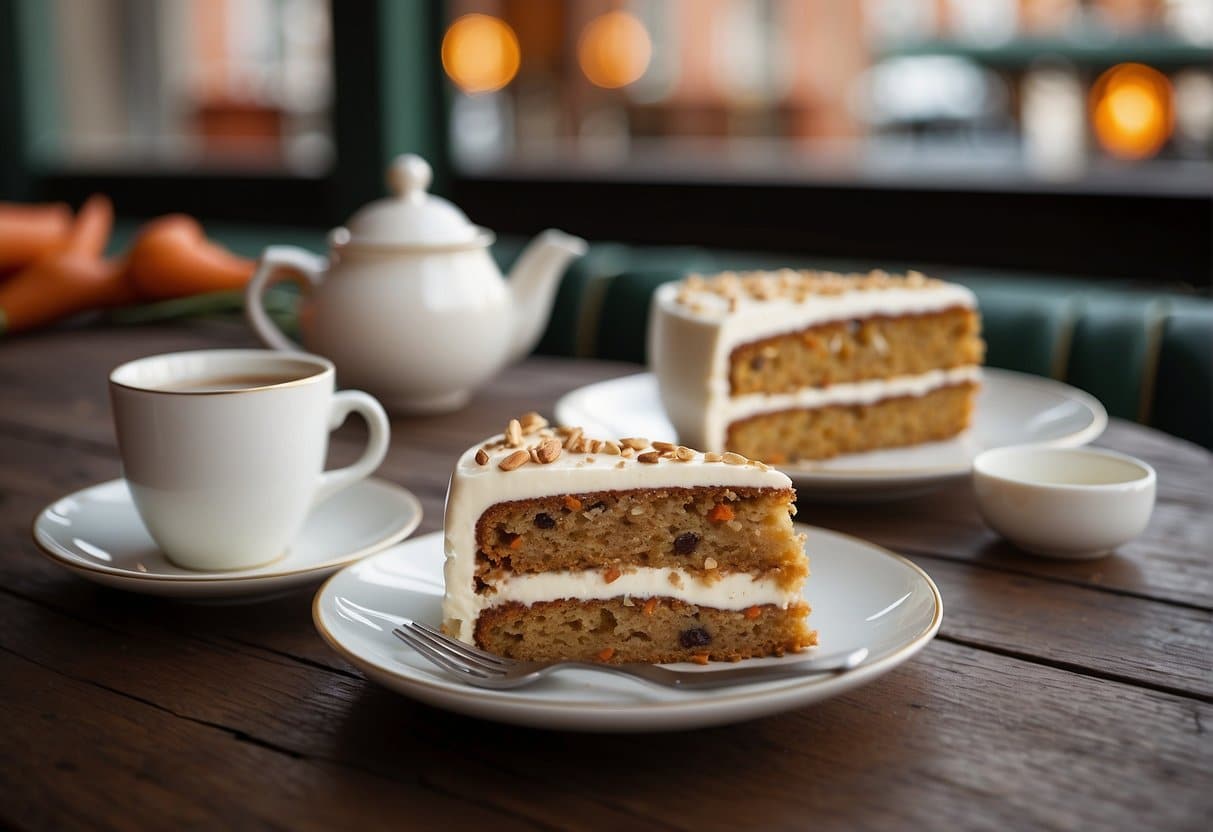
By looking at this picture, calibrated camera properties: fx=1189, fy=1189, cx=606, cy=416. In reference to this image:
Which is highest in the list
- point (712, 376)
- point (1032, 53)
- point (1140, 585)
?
point (1032, 53)

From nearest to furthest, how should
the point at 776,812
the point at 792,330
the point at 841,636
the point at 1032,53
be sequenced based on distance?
the point at 776,812 < the point at 841,636 < the point at 792,330 < the point at 1032,53

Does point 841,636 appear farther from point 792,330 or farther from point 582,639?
point 792,330

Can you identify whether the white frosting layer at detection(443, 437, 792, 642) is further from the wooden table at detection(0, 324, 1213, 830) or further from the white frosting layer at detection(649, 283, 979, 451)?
the white frosting layer at detection(649, 283, 979, 451)

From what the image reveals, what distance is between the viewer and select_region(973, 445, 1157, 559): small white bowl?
3.83 ft

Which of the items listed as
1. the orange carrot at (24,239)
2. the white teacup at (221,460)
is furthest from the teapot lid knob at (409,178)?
the orange carrot at (24,239)

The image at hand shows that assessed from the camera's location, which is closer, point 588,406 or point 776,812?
point 776,812

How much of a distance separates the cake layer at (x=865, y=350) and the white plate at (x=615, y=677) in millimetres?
554

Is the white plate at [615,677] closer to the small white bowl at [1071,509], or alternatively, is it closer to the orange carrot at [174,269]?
the small white bowl at [1071,509]

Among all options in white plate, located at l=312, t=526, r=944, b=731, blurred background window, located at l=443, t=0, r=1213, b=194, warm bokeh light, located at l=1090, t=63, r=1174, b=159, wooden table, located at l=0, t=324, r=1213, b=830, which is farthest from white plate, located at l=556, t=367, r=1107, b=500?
warm bokeh light, located at l=1090, t=63, r=1174, b=159

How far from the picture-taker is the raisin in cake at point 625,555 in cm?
95

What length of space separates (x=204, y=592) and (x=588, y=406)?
73 centimetres

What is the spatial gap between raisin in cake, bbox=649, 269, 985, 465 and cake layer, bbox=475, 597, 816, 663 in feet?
1.93

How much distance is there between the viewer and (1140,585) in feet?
3.72

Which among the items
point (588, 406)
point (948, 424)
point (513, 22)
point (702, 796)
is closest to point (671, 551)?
point (702, 796)
